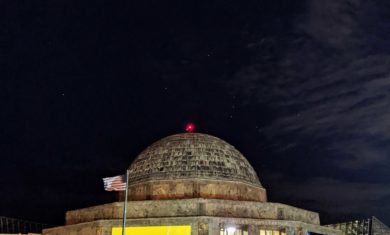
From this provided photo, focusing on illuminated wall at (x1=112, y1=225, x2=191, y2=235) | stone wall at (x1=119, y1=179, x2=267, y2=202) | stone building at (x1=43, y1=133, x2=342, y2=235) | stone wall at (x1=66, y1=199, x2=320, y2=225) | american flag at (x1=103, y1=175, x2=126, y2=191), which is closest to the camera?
american flag at (x1=103, y1=175, x2=126, y2=191)

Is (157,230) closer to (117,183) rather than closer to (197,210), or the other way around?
(197,210)

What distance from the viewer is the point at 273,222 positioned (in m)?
24.3

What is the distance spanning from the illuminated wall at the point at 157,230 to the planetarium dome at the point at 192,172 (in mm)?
3575

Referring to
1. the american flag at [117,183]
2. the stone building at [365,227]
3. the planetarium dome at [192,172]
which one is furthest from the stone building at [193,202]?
the stone building at [365,227]

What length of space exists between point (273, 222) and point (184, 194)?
5744 mm

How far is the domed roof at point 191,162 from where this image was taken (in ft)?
92.0

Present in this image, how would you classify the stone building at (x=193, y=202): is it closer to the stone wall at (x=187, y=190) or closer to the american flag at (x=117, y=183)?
the stone wall at (x=187, y=190)

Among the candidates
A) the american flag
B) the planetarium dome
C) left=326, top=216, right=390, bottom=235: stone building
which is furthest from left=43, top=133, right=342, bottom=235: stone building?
left=326, top=216, right=390, bottom=235: stone building

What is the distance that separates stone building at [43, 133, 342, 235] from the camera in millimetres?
23578

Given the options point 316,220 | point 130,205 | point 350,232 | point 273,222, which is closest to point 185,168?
point 130,205

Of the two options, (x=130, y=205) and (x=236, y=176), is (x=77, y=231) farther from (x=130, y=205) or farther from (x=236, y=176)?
(x=236, y=176)

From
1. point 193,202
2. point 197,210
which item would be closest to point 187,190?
point 193,202

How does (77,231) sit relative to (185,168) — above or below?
below

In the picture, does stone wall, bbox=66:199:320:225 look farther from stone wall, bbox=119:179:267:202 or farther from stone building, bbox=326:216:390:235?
stone building, bbox=326:216:390:235
